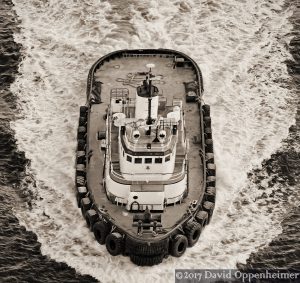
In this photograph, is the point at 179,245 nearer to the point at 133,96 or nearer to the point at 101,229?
the point at 101,229

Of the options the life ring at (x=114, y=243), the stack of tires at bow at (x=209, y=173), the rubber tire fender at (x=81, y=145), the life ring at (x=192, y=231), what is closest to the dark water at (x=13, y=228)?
the life ring at (x=114, y=243)

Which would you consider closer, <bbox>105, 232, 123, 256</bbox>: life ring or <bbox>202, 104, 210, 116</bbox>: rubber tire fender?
<bbox>105, 232, 123, 256</bbox>: life ring

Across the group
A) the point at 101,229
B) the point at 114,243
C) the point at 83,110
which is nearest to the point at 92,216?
the point at 101,229

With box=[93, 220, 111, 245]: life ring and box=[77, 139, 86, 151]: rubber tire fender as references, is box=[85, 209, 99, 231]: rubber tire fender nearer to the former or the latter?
box=[93, 220, 111, 245]: life ring

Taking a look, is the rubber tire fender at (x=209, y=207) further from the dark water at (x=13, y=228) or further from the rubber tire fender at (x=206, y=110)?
the rubber tire fender at (x=206, y=110)

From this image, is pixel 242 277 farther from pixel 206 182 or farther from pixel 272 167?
pixel 272 167

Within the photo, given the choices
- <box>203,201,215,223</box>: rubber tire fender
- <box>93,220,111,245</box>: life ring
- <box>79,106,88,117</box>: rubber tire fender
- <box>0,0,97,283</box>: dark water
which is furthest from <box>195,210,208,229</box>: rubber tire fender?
<box>79,106,88,117</box>: rubber tire fender
